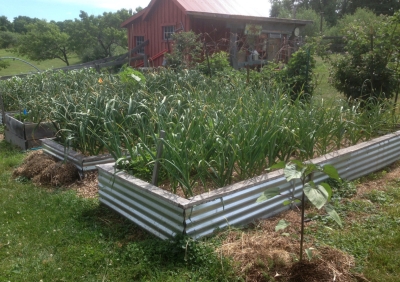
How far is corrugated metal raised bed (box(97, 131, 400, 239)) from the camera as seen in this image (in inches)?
121

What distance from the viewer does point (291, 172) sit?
8.22 ft

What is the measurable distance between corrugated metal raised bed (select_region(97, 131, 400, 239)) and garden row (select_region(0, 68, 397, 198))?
0.71 ft

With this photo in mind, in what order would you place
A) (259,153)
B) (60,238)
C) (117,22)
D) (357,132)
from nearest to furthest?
(60,238), (259,153), (357,132), (117,22)

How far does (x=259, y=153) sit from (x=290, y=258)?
45.1 inches

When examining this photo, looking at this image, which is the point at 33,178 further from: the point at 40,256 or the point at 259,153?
the point at 259,153

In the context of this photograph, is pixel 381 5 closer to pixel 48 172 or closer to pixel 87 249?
pixel 48 172

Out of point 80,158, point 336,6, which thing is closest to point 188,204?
point 80,158

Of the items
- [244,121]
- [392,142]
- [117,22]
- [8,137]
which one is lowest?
[8,137]

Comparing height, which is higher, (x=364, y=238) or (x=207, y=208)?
(x=207, y=208)

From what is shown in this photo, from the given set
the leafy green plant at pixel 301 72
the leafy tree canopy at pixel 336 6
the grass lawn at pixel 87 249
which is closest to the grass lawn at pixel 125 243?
the grass lawn at pixel 87 249

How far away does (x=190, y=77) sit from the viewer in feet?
23.1

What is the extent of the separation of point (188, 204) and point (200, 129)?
0.98 metres

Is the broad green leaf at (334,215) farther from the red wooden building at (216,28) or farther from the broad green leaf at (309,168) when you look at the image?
the red wooden building at (216,28)

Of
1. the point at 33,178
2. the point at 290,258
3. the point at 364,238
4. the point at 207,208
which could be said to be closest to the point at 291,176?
the point at 290,258
